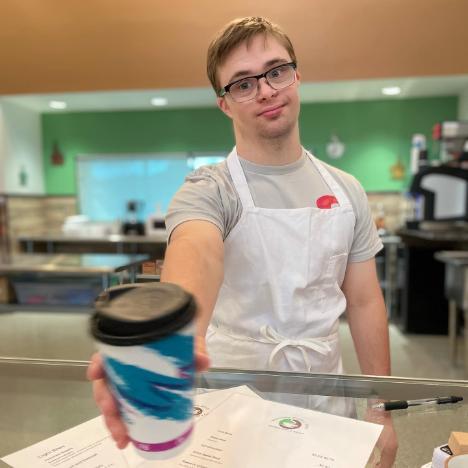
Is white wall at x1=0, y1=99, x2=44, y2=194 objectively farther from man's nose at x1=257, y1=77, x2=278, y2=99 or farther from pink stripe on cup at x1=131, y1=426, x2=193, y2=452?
pink stripe on cup at x1=131, y1=426, x2=193, y2=452

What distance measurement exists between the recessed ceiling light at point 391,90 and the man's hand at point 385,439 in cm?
395

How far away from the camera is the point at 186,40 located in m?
1.04

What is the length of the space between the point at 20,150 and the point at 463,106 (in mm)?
4626

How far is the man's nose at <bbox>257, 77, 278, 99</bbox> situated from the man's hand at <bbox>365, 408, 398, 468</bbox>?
628 mm

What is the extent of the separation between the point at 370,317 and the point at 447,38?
67 centimetres

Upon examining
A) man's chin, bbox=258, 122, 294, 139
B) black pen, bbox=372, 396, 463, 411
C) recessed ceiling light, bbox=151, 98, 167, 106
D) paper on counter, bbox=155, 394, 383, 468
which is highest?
recessed ceiling light, bbox=151, 98, 167, 106

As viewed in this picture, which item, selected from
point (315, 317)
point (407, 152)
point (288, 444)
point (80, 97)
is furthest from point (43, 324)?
point (407, 152)

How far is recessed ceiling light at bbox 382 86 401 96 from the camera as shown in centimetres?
411

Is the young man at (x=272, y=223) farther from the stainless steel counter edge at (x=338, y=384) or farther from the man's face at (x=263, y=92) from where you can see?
the stainless steel counter edge at (x=338, y=384)

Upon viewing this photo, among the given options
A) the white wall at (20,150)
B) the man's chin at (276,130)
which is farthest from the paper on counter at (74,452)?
the white wall at (20,150)

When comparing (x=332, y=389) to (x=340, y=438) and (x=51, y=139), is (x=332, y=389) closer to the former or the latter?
(x=340, y=438)

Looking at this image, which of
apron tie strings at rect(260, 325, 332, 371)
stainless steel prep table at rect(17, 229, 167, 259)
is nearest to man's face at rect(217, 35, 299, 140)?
apron tie strings at rect(260, 325, 332, 371)

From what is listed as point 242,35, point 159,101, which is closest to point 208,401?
point 242,35

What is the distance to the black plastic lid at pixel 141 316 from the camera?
0.31 m
